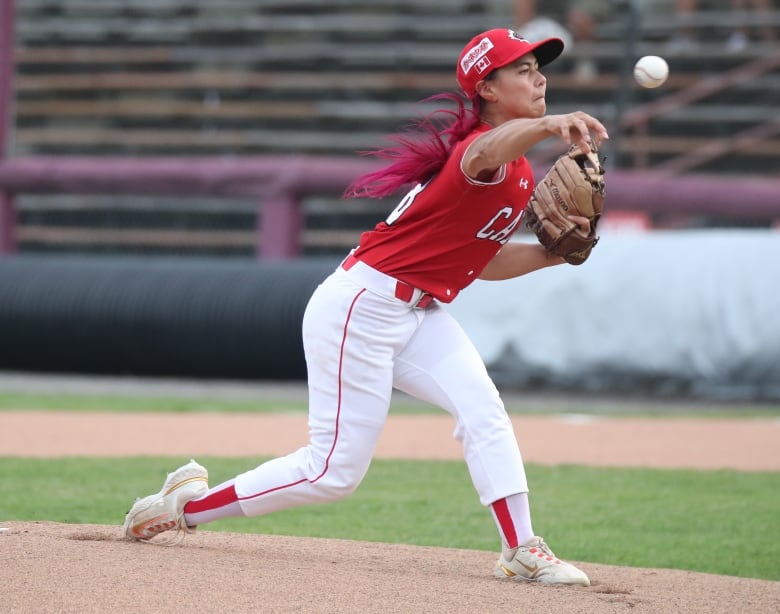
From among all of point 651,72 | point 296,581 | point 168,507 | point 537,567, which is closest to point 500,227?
point 651,72

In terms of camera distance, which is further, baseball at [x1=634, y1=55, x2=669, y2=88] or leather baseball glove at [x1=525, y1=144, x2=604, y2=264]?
baseball at [x1=634, y1=55, x2=669, y2=88]

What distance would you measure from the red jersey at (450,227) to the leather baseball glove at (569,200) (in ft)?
0.27

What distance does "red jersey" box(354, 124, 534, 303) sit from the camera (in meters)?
4.23

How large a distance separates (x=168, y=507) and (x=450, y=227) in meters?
1.43

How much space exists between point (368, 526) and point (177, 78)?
13415 mm

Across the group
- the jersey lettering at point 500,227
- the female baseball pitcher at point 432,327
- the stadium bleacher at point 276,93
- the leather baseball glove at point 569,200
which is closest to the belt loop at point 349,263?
the female baseball pitcher at point 432,327

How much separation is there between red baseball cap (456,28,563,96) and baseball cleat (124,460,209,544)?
1717 millimetres

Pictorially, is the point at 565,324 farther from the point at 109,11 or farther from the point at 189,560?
the point at 109,11

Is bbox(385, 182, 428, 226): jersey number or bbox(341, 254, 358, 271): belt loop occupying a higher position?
bbox(385, 182, 428, 226): jersey number

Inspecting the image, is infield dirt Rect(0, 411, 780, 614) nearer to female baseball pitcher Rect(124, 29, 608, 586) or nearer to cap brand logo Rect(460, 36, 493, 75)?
female baseball pitcher Rect(124, 29, 608, 586)

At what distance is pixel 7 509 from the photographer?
19.2ft

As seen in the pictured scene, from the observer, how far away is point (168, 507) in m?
4.58

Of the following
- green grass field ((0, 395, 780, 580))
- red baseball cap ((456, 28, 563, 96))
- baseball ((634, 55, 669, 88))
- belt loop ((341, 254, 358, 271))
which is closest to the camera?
red baseball cap ((456, 28, 563, 96))

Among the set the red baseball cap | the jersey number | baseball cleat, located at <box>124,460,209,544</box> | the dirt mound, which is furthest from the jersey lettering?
baseball cleat, located at <box>124,460,209,544</box>
